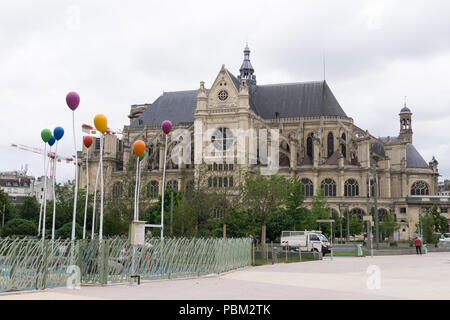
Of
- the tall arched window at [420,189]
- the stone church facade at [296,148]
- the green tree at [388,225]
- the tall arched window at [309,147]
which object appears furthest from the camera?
the tall arched window at [309,147]

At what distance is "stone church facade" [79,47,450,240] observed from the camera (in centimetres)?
7131

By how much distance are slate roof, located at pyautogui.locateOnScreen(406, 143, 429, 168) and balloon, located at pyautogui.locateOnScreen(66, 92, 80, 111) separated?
67.7 meters

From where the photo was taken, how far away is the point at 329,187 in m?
71.8

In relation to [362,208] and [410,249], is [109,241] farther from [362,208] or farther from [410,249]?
[362,208]

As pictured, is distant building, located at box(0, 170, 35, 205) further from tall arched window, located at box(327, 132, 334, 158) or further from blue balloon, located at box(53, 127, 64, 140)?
blue balloon, located at box(53, 127, 64, 140)

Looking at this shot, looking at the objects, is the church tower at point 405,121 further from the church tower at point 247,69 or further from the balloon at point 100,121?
the balloon at point 100,121

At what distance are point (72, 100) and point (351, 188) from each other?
5590 centimetres

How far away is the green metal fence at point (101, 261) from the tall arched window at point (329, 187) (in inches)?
1942

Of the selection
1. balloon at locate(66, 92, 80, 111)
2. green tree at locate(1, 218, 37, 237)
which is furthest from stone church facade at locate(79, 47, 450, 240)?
balloon at locate(66, 92, 80, 111)

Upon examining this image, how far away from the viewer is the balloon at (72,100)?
2016 centimetres

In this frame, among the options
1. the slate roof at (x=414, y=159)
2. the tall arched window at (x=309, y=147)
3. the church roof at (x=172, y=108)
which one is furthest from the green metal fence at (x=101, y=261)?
the church roof at (x=172, y=108)

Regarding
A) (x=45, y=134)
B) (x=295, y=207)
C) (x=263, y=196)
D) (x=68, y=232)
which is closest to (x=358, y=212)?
(x=295, y=207)

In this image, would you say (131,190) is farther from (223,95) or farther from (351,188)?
(351,188)
